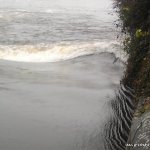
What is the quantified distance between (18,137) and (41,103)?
215cm

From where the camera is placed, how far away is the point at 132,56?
35.8 ft

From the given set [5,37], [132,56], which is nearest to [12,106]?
[132,56]

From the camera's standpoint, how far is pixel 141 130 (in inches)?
243

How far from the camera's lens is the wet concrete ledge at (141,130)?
5.69m

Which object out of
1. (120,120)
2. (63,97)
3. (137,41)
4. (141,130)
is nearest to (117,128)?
(120,120)

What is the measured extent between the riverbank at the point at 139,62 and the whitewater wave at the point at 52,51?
4.38 m

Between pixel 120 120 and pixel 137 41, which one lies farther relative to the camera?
pixel 137 41

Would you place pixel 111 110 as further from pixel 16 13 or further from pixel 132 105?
pixel 16 13

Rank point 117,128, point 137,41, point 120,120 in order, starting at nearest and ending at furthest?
1. point 117,128
2. point 120,120
3. point 137,41

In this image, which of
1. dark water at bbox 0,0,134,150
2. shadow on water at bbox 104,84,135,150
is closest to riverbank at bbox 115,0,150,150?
shadow on water at bbox 104,84,135,150

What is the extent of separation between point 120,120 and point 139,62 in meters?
2.41

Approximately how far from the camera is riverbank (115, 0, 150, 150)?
254 inches

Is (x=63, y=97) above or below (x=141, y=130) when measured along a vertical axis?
below

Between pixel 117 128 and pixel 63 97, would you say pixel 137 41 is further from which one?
pixel 117 128
